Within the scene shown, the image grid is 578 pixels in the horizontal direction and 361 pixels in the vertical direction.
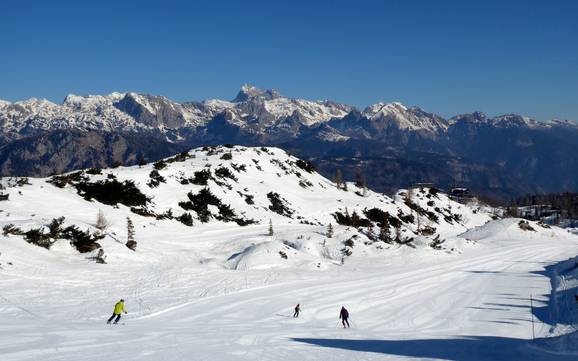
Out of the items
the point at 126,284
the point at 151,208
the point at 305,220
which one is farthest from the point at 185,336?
the point at 305,220

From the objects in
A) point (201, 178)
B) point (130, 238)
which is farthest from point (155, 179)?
point (130, 238)

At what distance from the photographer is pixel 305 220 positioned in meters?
66.9

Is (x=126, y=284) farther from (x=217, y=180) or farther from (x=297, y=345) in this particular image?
(x=217, y=180)

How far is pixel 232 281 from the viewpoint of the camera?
33094 millimetres

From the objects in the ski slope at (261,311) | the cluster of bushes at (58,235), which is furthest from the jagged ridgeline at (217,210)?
the ski slope at (261,311)

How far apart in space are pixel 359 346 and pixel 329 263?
23.3m

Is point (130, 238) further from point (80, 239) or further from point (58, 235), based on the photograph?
point (58, 235)

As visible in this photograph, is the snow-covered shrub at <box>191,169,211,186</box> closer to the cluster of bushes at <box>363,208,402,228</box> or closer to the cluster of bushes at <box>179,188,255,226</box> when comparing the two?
the cluster of bushes at <box>179,188,255,226</box>

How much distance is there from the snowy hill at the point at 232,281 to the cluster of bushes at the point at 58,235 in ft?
0.33

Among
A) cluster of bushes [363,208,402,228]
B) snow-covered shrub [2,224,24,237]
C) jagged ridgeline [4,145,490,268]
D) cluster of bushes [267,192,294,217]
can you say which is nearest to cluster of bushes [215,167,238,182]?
jagged ridgeline [4,145,490,268]

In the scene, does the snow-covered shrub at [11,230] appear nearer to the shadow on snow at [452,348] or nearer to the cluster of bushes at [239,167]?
the shadow on snow at [452,348]

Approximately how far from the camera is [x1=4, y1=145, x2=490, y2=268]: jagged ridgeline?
39.3m

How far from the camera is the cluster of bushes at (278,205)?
6725 cm

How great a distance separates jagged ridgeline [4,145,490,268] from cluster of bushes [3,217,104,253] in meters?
0.07
